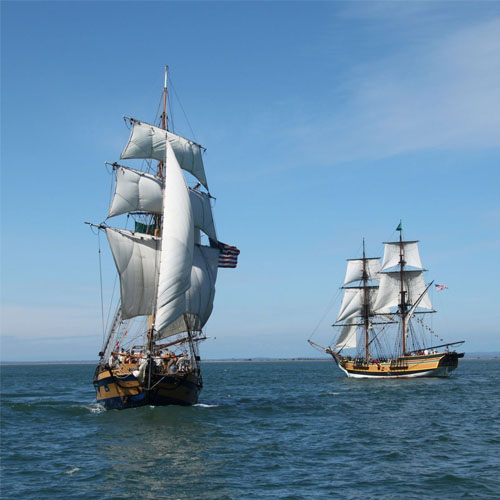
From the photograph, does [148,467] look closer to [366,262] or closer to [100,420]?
[100,420]

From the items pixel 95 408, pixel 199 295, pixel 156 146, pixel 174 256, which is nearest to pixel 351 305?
pixel 199 295

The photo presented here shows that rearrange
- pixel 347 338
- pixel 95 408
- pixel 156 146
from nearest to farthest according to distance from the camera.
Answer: pixel 95 408
pixel 156 146
pixel 347 338

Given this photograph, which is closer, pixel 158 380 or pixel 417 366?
pixel 158 380

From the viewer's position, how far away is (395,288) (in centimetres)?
9225

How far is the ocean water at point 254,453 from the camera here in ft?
66.3

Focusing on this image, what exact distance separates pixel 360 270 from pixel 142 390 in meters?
64.9

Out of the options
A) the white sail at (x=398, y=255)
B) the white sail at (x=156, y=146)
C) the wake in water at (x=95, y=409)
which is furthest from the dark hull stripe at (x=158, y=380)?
the white sail at (x=398, y=255)

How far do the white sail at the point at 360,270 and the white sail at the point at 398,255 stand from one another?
3953 millimetres

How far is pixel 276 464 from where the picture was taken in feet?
78.4

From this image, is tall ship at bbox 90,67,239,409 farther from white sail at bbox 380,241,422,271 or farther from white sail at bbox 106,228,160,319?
white sail at bbox 380,241,422,271

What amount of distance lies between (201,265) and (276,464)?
91.8ft

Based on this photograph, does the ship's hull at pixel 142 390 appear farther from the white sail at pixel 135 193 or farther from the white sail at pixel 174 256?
the white sail at pixel 135 193

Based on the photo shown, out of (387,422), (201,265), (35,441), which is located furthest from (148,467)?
(201,265)

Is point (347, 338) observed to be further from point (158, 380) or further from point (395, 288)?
point (158, 380)
